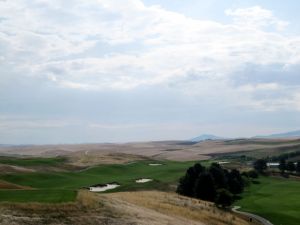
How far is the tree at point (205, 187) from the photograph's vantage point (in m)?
72.0

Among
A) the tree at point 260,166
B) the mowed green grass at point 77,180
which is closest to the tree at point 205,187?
the mowed green grass at point 77,180

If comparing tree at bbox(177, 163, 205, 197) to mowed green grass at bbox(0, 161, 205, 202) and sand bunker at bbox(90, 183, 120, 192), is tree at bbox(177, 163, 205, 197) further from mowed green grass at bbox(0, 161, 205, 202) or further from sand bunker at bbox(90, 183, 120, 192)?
sand bunker at bbox(90, 183, 120, 192)

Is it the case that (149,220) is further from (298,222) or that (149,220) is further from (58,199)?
(298,222)

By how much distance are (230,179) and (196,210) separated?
40.6 metres

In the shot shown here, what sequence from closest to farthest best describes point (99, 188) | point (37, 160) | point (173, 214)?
1. point (173, 214)
2. point (99, 188)
3. point (37, 160)

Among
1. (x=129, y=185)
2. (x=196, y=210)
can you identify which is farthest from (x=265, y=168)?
(x=196, y=210)

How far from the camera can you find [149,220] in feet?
119

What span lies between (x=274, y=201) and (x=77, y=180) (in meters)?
38.0

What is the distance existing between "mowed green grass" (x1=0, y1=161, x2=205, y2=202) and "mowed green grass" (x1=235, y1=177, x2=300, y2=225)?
15901 mm

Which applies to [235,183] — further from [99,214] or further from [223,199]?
[99,214]

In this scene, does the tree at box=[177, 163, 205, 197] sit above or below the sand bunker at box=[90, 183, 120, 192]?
above

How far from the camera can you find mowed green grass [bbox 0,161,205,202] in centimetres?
3634

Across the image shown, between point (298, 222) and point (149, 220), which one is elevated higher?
point (149, 220)

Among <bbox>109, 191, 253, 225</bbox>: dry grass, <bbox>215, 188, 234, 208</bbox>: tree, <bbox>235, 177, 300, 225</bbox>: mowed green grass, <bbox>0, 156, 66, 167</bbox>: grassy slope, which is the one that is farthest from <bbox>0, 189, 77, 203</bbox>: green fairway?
<bbox>0, 156, 66, 167</bbox>: grassy slope
